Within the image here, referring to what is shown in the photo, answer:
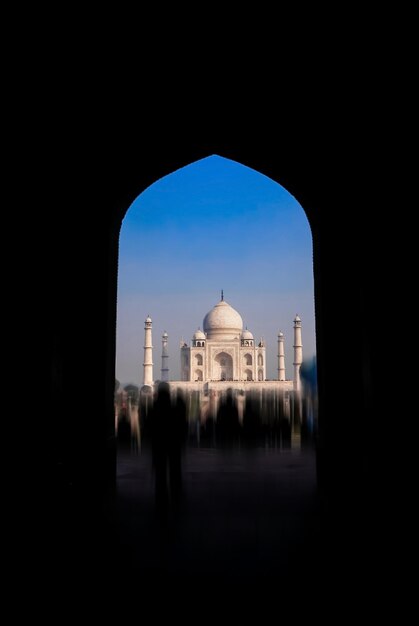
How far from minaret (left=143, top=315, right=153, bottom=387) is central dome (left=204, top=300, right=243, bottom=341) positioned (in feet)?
19.4

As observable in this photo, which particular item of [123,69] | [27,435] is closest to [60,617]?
[27,435]

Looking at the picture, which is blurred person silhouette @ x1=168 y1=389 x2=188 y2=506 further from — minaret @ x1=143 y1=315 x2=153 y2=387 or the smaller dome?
the smaller dome

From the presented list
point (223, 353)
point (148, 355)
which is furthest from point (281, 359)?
point (148, 355)

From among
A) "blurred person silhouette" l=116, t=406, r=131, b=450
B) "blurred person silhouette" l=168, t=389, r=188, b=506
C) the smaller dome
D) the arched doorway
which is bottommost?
"blurred person silhouette" l=116, t=406, r=131, b=450

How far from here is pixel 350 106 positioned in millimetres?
4375

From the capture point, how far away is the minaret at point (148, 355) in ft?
136

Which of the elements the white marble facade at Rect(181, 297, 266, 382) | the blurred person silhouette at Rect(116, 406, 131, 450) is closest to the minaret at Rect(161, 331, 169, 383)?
the white marble facade at Rect(181, 297, 266, 382)

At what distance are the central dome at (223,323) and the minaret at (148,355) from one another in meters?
5.93

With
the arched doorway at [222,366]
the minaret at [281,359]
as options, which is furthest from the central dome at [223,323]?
the minaret at [281,359]

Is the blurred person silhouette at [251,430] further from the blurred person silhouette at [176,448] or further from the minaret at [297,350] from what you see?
the minaret at [297,350]

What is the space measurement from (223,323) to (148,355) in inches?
301

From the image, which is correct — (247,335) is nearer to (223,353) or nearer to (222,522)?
(223,353)

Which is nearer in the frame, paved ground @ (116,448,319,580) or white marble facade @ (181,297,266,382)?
paved ground @ (116,448,319,580)

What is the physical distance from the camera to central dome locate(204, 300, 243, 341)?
43750mm
